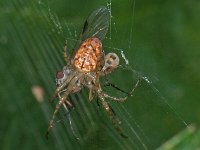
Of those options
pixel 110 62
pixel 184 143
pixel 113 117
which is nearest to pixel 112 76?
pixel 110 62

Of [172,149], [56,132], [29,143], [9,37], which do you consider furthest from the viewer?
[9,37]

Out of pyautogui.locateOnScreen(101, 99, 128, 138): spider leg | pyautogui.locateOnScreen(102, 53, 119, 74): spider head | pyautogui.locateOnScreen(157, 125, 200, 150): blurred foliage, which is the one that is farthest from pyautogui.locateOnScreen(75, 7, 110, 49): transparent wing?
pyautogui.locateOnScreen(157, 125, 200, 150): blurred foliage

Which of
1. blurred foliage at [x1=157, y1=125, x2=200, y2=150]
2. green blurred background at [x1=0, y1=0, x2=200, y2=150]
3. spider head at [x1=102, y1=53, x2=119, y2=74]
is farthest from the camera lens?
spider head at [x1=102, y1=53, x2=119, y2=74]

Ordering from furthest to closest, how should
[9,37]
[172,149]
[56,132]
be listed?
[9,37] → [56,132] → [172,149]

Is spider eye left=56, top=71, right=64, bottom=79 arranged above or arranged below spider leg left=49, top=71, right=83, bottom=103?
above

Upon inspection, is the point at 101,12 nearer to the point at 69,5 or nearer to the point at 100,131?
the point at 69,5

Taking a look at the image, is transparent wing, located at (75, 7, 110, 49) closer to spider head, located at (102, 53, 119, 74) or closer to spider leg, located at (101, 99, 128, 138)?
spider head, located at (102, 53, 119, 74)

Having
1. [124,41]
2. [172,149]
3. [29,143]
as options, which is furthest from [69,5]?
[172,149]

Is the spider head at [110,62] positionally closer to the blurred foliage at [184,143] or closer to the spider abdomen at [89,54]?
the spider abdomen at [89,54]
